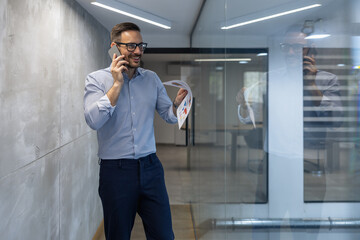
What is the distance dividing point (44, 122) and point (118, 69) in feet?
2.51

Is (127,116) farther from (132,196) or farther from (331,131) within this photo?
(331,131)

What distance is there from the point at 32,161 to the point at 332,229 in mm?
1692

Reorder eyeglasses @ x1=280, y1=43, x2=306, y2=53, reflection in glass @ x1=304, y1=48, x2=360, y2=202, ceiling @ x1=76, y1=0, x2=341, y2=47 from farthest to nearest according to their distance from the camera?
1. ceiling @ x1=76, y1=0, x2=341, y2=47
2. eyeglasses @ x1=280, y1=43, x2=306, y2=53
3. reflection in glass @ x1=304, y1=48, x2=360, y2=202

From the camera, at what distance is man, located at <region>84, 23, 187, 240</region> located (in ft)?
5.41

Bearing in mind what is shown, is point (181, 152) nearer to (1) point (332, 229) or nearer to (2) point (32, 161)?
(2) point (32, 161)

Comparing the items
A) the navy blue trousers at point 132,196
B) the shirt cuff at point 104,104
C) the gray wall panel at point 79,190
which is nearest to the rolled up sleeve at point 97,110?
the shirt cuff at point 104,104

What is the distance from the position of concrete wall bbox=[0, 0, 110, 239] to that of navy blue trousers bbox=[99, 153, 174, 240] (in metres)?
0.46

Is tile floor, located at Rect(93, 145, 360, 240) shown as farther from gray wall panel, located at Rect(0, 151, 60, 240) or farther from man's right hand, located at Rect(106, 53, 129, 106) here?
gray wall panel, located at Rect(0, 151, 60, 240)

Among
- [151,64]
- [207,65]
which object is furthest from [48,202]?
[151,64]

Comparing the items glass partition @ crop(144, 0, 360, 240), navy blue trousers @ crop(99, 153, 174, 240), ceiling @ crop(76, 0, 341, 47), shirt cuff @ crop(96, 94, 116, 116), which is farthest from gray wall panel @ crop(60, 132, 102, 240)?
glass partition @ crop(144, 0, 360, 240)

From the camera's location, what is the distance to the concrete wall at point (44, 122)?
153cm

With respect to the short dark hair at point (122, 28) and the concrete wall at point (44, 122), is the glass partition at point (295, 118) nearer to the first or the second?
the short dark hair at point (122, 28)

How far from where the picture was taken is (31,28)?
180cm

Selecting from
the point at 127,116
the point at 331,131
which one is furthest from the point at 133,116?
the point at 331,131
